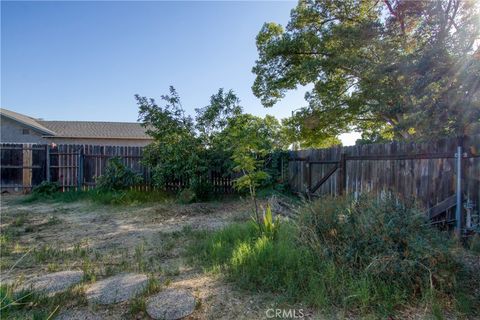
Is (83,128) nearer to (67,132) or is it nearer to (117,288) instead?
(67,132)

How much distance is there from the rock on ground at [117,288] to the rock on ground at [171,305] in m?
0.23

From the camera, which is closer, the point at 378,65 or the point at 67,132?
the point at 378,65

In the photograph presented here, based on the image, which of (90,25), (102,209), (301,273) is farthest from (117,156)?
(301,273)

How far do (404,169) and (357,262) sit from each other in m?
2.92

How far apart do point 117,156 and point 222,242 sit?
22.3 feet

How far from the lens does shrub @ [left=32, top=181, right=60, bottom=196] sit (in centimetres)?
867

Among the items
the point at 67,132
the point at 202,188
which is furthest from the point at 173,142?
the point at 67,132

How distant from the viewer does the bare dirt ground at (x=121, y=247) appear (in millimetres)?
2229

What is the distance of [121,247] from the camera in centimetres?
389

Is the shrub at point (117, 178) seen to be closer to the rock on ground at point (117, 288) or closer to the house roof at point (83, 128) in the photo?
the rock on ground at point (117, 288)

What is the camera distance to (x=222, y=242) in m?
3.62

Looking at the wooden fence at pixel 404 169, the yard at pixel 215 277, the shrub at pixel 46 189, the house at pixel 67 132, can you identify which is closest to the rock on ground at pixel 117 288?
the yard at pixel 215 277
